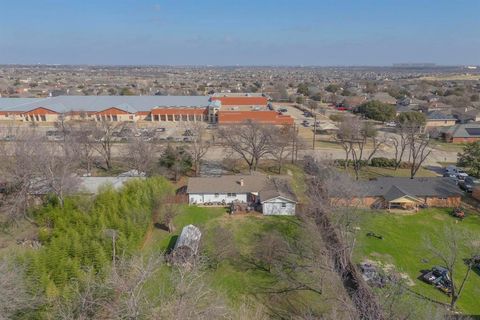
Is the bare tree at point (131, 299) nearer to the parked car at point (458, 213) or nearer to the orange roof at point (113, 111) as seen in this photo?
the parked car at point (458, 213)

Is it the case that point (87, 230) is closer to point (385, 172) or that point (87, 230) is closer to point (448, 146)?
point (385, 172)

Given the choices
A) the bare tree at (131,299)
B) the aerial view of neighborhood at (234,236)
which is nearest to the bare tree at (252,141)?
the aerial view of neighborhood at (234,236)

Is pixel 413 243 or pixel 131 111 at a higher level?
pixel 131 111

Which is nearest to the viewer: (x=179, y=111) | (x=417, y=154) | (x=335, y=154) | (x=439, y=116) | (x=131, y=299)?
(x=131, y=299)

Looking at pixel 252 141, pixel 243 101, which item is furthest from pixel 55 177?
pixel 243 101

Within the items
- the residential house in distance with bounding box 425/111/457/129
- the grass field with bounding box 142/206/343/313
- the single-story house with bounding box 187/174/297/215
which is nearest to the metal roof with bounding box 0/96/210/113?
the single-story house with bounding box 187/174/297/215

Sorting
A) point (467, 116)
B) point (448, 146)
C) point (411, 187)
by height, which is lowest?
point (448, 146)
